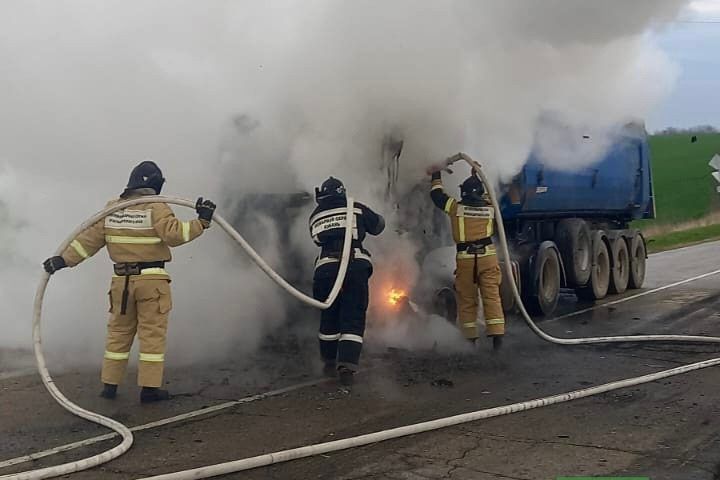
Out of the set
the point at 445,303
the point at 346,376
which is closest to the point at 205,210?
the point at 346,376

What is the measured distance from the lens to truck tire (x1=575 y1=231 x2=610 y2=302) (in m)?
13.8

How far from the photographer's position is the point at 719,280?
650 inches

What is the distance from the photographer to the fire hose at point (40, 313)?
5.03 m

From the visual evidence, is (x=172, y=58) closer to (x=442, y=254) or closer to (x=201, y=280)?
(x=201, y=280)

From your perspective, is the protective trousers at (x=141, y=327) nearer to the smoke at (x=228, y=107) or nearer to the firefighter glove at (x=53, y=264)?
the firefighter glove at (x=53, y=264)

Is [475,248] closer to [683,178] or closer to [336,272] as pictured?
[336,272]

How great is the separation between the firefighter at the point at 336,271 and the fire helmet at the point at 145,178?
1396mm

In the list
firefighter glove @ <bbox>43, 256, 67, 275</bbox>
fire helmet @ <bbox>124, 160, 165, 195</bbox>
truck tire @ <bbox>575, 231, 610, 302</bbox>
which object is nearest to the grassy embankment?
truck tire @ <bbox>575, 231, 610, 302</bbox>

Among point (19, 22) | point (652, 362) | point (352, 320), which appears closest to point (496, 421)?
point (352, 320)

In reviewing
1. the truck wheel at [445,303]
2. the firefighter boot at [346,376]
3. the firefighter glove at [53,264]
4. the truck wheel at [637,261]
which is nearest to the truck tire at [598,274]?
the truck wheel at [637,261]

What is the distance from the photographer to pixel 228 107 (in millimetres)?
9125

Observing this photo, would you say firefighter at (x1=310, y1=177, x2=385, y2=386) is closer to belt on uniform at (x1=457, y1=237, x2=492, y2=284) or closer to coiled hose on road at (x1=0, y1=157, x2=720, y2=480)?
coiled hose on road at (x1=0, y1=157, x2=720, y2=480)

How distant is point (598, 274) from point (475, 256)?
5.64m

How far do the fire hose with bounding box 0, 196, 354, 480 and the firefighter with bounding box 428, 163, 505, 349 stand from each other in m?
1.61
